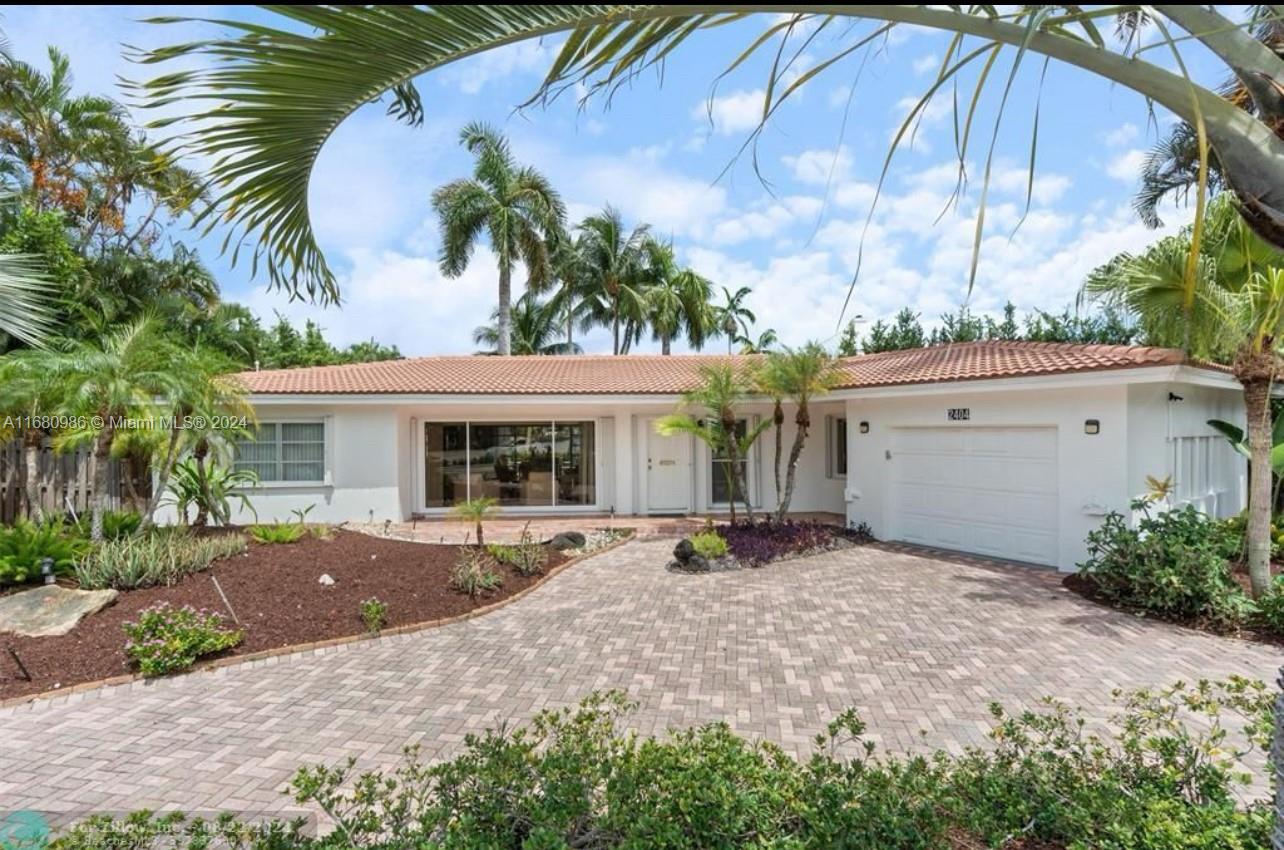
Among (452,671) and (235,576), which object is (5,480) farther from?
(452,671)

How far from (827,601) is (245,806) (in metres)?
6.85

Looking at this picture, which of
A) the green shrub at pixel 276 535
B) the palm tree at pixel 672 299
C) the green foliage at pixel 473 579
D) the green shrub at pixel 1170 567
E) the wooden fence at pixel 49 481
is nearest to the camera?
the green shrub at pixel 1170 567

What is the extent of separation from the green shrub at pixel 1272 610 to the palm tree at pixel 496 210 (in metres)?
23.5

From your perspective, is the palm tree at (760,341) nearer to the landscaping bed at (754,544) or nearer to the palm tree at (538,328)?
the palm tree at (538,328)

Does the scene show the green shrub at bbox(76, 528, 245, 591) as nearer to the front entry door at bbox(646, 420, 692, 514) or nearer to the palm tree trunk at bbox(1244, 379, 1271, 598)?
the front entry door at bbox(646, 420, 692, 514)

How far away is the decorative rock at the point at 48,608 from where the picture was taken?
6.51 m

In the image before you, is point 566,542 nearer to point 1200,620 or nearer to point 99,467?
point 99,467

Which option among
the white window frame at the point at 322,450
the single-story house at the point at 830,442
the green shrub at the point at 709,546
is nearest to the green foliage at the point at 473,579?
the green shrub at the point at 709,546

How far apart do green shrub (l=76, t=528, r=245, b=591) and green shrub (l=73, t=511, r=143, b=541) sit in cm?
58

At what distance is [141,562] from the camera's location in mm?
7715

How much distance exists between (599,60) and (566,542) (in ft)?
32.7

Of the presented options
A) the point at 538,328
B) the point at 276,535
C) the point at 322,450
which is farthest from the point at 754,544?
the point at 538,328

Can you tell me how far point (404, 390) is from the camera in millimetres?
13844

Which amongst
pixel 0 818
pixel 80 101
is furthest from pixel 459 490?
pixel 80 101
